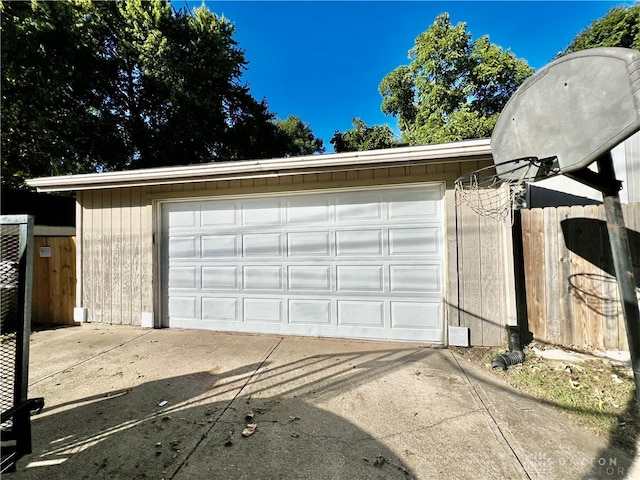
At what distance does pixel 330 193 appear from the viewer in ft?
14.1

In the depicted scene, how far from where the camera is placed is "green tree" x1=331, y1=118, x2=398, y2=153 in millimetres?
16750

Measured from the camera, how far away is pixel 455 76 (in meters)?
15.2

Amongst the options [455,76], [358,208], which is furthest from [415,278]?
[455,76]

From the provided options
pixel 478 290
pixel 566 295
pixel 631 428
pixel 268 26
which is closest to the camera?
pixel 631 428

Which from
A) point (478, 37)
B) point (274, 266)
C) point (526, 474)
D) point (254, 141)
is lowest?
point (526, 474)

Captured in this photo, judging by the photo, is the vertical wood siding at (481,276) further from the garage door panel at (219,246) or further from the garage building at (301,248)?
the garage door panel at (219,246)

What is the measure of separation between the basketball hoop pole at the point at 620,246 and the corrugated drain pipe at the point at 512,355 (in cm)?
110

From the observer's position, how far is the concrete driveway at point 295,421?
184cm

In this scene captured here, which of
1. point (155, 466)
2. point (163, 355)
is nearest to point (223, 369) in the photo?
point (163, 355)

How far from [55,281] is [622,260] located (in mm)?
7607

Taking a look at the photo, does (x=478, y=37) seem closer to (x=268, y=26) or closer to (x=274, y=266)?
(x=268, y=26)

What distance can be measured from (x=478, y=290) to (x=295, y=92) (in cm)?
1350

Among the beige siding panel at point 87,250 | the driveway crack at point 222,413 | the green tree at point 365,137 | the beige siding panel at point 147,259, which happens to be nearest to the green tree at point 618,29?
the green tree at point 365,137

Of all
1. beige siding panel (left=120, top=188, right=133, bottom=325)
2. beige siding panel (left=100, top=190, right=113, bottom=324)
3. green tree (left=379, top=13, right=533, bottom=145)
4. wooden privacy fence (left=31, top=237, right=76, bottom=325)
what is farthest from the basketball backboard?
green tree (left=379, top=13, right=533, bottom=145)
